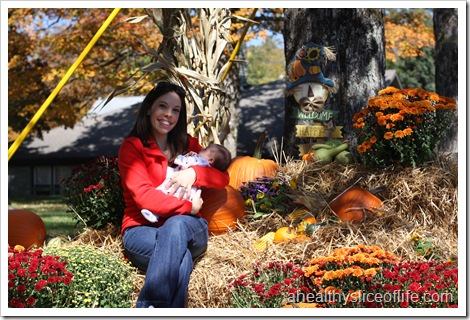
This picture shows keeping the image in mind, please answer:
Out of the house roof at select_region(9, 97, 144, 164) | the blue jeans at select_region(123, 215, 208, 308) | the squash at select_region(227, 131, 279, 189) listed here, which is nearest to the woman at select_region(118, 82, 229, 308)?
the blue jeans at select_region(123, 215, 208, 308)

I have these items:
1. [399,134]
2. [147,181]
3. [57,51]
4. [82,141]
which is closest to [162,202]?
[147,181]

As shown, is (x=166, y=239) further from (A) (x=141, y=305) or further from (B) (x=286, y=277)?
(B) (x=286, y=277)

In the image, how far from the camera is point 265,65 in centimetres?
3988

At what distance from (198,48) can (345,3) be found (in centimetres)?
133

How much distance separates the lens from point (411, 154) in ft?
14.8

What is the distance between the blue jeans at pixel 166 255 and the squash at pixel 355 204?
3.25ft

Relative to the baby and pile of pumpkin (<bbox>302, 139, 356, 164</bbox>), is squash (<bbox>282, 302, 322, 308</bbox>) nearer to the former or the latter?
the baby

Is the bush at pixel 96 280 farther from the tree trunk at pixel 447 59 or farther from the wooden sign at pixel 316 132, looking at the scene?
the tree trunk at pixel 447 59

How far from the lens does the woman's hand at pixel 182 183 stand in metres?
3.89

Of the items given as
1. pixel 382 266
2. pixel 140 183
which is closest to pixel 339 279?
pixel 382 266

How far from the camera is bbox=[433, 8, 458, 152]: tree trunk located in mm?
11008

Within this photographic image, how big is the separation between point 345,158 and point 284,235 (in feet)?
3.70

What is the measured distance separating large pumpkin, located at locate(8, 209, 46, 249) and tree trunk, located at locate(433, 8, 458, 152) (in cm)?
818

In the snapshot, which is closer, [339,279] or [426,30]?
[339,279]
